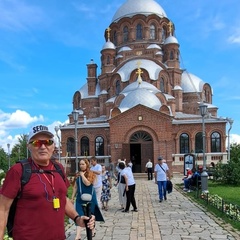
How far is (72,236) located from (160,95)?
3004 centimetres

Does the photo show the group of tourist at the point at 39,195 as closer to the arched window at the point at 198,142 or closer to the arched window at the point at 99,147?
the arched window at the point at 198,142

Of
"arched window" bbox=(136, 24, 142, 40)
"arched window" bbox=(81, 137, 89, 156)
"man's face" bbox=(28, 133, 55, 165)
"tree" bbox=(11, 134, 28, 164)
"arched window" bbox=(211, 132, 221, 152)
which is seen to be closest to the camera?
"man's face" bbox=(28, 133, 55, 165)

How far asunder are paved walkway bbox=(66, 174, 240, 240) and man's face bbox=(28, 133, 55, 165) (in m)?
4.58

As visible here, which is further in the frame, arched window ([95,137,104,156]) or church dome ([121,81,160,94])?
church dome ([121,81,160,94])

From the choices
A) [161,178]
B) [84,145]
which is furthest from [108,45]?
[161,178]

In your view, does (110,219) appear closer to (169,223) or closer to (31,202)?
(169,223)

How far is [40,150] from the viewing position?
3238 millimetres

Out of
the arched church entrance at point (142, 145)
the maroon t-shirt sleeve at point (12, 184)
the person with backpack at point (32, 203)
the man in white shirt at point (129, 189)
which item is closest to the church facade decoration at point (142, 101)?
the arched church entrance at point (142, 145)

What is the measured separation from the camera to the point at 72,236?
25.1ft

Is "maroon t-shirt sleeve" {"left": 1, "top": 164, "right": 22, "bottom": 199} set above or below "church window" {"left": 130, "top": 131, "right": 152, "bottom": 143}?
below

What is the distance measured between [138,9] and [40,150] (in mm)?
43854

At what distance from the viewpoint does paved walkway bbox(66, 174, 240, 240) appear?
7496 mm

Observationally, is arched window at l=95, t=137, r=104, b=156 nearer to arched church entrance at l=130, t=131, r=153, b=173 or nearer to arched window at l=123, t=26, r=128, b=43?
arched church entrance at l=130, t=131, r=153, b=173

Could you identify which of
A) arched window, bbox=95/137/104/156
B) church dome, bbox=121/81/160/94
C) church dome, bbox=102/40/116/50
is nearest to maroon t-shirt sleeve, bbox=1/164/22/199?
arched window, bbox=95/137/104/156
